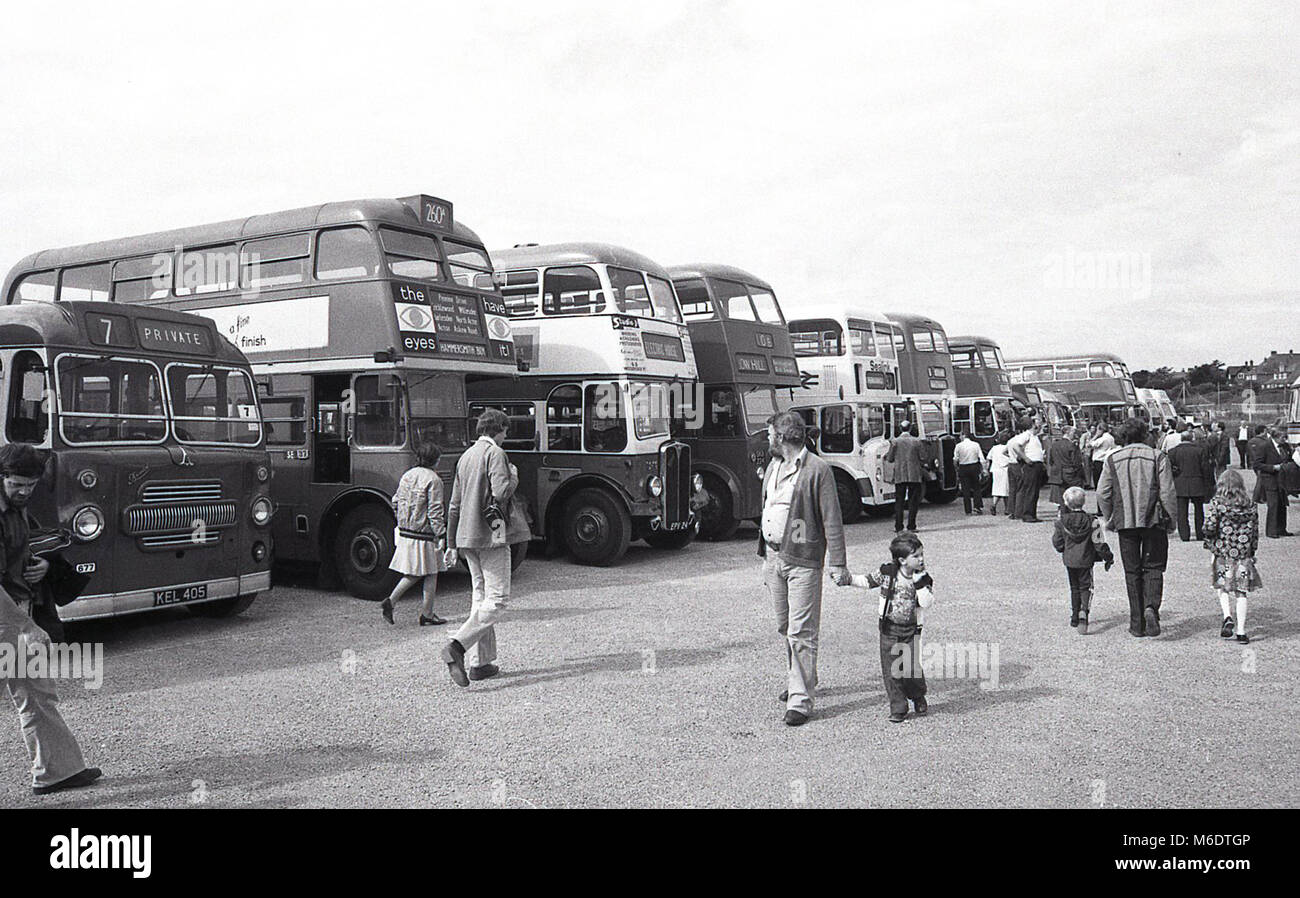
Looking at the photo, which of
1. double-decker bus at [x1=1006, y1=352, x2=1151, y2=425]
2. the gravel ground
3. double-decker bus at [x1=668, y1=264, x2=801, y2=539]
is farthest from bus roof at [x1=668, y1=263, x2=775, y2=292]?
double-decker bus at [x1=1006, y1=352, x2=1151, y2=425]

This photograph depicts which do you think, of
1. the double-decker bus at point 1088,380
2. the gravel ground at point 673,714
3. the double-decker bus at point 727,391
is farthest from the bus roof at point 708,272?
the double-decker bus at point 1088,380

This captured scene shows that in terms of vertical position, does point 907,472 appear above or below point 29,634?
above

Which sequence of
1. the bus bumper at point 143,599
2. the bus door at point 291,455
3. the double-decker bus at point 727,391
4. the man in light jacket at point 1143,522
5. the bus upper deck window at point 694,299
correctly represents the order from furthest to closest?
the bus upper deck window at point 694,299
the double-decker bus at point 727,391
the bus door at point 291,455
the man in light jacket at point 1143,522
the bus bumper at point 143,599

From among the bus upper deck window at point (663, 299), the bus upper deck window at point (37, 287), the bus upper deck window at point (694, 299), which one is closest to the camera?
the bus upper deck window at point (37, 287)

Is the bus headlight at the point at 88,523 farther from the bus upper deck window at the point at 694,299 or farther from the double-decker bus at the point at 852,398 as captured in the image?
the double-decker bus at the point at 852,398

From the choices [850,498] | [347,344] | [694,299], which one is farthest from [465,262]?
[850,498]

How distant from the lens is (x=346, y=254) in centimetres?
1043

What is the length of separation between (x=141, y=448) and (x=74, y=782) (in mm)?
3928

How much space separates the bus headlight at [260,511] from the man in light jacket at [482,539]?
307 cm

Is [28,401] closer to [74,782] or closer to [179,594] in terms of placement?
[179,594]

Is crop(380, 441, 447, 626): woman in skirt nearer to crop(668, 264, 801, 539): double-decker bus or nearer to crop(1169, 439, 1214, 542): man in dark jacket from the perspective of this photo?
crop(668, 264, 801, 539): double-decker bus

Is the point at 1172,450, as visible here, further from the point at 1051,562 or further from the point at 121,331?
the point at 121,331

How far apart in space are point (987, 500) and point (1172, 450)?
841 cm

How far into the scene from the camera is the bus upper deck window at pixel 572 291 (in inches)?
519
